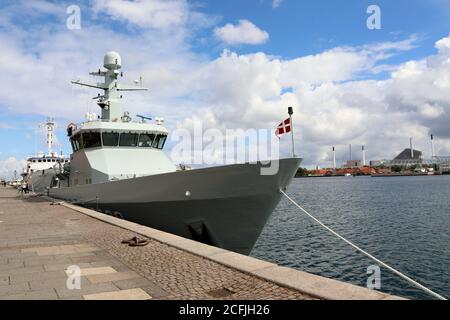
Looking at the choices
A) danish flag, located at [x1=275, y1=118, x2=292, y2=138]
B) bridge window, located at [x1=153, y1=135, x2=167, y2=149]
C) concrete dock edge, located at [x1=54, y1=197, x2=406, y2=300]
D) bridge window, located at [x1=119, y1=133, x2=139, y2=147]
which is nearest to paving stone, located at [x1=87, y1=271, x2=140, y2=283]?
concrete dock edge, located at [x1=54, y1=197, x2=406, y2=300]

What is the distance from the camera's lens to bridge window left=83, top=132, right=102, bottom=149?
17609 mm

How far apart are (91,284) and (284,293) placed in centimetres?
270

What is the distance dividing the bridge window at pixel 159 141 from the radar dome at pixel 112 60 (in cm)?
608

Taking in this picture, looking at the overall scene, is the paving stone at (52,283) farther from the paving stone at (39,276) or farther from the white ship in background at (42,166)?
the white ship in background at (42,166)

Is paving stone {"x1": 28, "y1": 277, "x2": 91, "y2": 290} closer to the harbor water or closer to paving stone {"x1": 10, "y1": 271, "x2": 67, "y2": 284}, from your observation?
paving stone {"x1": 10, "y1": 271, "x2": 67, "y2": 284}

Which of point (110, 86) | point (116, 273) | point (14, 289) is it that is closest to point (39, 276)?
point (14, 289)

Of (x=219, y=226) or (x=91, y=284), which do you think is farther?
(x=219, y=226)

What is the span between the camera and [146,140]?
18.1m

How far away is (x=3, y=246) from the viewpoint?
28.7 ft

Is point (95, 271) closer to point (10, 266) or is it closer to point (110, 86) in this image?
point (10, 266)

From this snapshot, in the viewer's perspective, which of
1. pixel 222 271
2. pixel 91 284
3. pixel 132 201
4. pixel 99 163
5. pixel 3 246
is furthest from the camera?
pixel 99 163

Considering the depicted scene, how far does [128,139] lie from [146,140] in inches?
33.2
